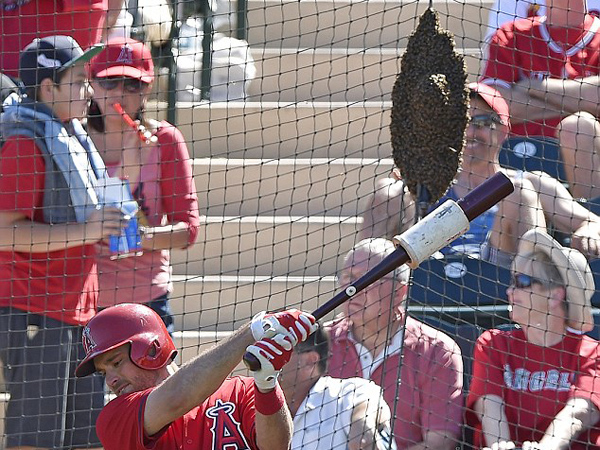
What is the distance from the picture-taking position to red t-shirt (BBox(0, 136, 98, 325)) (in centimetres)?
473

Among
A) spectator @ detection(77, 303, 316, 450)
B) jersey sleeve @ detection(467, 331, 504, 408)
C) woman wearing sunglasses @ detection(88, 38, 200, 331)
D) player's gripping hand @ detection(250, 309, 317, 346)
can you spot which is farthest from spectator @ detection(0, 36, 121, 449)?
player's gripping hand @ detection(250, 309, 317, 346)

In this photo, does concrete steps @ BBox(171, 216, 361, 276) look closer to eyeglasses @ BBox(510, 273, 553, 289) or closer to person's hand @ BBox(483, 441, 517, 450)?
eyeglasses @ BBox(510, 273, 553, 289)

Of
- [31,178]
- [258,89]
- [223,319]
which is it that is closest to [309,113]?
[258,89]

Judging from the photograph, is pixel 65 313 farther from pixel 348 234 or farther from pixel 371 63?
pixel 371 63

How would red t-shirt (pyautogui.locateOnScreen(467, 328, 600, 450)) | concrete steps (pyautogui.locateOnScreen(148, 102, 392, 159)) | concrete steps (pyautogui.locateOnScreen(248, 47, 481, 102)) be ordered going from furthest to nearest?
concrete steps (pyautogui.locateOnScreen(248, 47, 481, 102))
concrete steps (pyautogui.locateOnScreen(148, 102, 392, 159))
red t-shirt (pyautogui.locateOnScreen(467, 328, 600, 450))

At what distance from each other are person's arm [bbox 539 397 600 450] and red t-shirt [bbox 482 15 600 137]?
5.02ft

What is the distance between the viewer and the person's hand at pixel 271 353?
305 centimetres

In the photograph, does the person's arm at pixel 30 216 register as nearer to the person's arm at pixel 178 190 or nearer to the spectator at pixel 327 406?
the person's arm at pixel 178 190

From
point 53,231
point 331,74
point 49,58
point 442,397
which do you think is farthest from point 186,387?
point 331,74

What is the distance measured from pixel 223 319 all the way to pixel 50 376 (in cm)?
104

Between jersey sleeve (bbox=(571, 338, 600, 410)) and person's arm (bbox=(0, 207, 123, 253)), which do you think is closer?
jersey sleeve (bbox=(571, 338, 600, 410))

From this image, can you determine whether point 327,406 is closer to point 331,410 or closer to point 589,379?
point 331,410

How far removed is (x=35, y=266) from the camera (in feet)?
15.9

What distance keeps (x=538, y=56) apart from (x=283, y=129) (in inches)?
55.9
